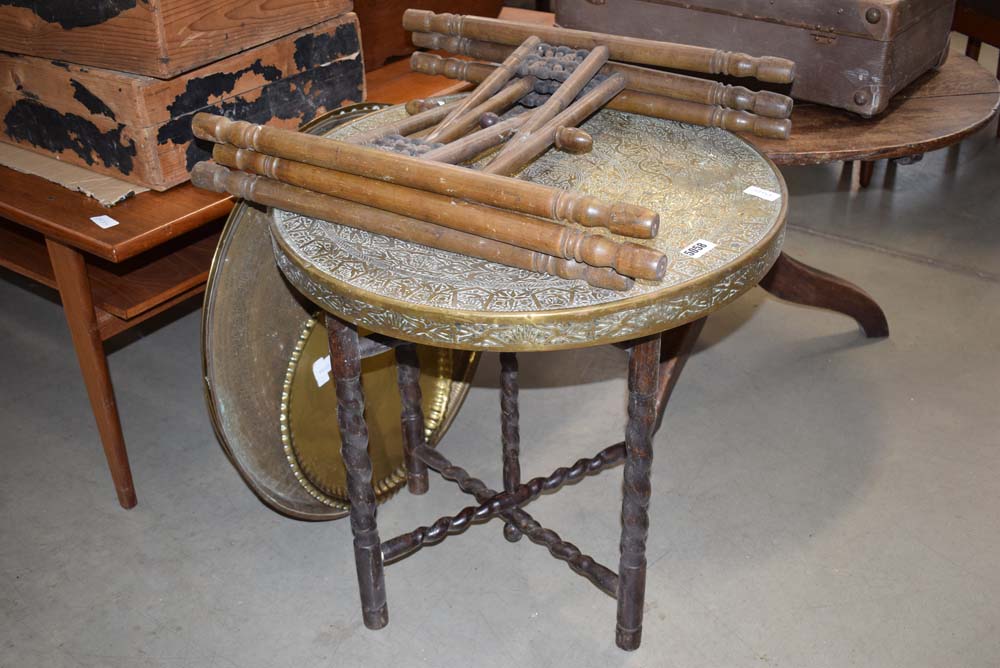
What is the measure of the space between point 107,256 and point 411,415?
0.76m

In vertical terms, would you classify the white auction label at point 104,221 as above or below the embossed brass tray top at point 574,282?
below

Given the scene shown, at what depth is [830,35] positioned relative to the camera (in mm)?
2346

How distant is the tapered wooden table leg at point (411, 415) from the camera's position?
2316 mm

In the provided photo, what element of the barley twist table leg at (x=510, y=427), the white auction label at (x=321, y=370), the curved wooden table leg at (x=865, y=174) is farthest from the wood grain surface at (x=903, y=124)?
the curved wooden table leg at (x=865, y=174)

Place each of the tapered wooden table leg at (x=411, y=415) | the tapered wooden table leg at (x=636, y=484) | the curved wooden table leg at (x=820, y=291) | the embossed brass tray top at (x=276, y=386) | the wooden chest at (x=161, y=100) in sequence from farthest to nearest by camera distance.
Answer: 1. the curved wooden table leg at (x=820, y=291)
2. the tapered wooden table leg at (x=411, y=415)
3. the wooden chest at (x=161, y=100)
4. the embossed brass tray top at (x=276, y=386)
5. the tapered wooden table leg at (x=636, y=484)

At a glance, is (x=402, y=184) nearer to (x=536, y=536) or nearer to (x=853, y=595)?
(x=536, y=536)

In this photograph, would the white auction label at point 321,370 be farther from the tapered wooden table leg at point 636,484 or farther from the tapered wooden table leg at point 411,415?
the tapered wooden table leg at point 636,484

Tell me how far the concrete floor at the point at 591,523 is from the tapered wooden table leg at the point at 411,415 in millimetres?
66

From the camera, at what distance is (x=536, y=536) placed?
215 centimetres

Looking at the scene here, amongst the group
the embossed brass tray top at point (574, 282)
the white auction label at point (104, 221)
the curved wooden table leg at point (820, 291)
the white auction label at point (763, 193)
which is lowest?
the curved wooden table leg at point (820, 291)

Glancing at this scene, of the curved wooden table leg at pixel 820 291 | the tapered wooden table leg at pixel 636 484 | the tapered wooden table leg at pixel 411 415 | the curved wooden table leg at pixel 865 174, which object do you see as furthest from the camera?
the curved wooden table leg at pixel 865 174

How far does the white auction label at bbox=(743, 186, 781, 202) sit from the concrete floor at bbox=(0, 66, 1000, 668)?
914 millimetres

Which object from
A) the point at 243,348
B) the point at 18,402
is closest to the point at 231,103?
the point at 243,348

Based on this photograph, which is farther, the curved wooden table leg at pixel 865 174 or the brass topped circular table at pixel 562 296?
the curved wooden table leg at pixel 865 174
